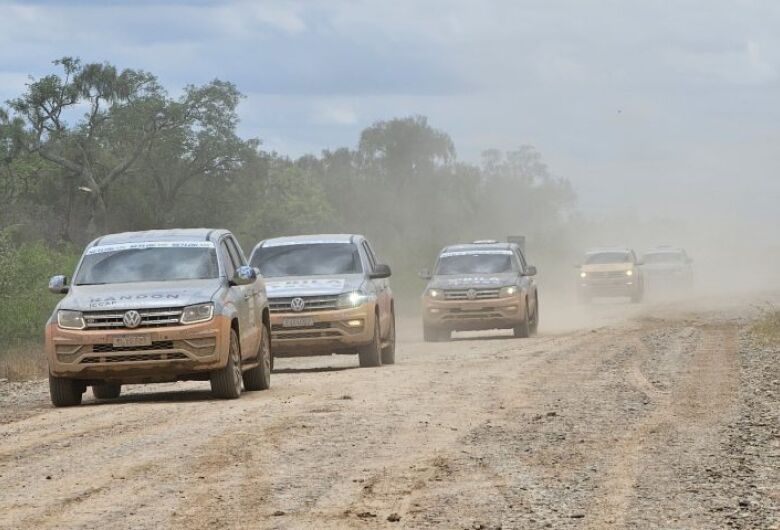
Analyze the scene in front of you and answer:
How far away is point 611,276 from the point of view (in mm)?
50375

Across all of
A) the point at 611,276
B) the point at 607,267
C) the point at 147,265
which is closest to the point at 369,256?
the point at 147,265

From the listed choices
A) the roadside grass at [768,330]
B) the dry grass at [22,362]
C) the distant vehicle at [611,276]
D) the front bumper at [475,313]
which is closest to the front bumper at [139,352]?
the dry grass at [22,362]

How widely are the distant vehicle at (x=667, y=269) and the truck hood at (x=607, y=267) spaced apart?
21.0 feet

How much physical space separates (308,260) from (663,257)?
123ft

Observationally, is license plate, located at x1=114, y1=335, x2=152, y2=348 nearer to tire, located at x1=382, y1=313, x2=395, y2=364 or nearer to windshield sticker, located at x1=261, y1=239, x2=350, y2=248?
windshield sticker, located at x1=261, y1=239, x2=350, y2=248

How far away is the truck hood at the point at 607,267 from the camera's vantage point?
50.4 metres

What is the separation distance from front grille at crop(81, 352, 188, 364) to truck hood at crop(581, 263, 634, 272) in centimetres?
3590

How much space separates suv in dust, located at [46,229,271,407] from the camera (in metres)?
15.6

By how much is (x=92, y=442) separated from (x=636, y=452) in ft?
13.6

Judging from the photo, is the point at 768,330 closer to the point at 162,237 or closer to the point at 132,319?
the point at 162,237

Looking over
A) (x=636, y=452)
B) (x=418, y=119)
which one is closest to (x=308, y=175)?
(x=418, y=119)

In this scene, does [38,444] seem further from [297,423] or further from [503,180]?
[503,180]

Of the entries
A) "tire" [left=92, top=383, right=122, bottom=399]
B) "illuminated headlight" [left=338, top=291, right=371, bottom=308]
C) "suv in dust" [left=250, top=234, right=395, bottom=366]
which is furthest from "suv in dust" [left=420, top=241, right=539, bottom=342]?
"tire" [left=92, top=383, right=122, bottom=399]

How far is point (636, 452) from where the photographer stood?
1112 cm
